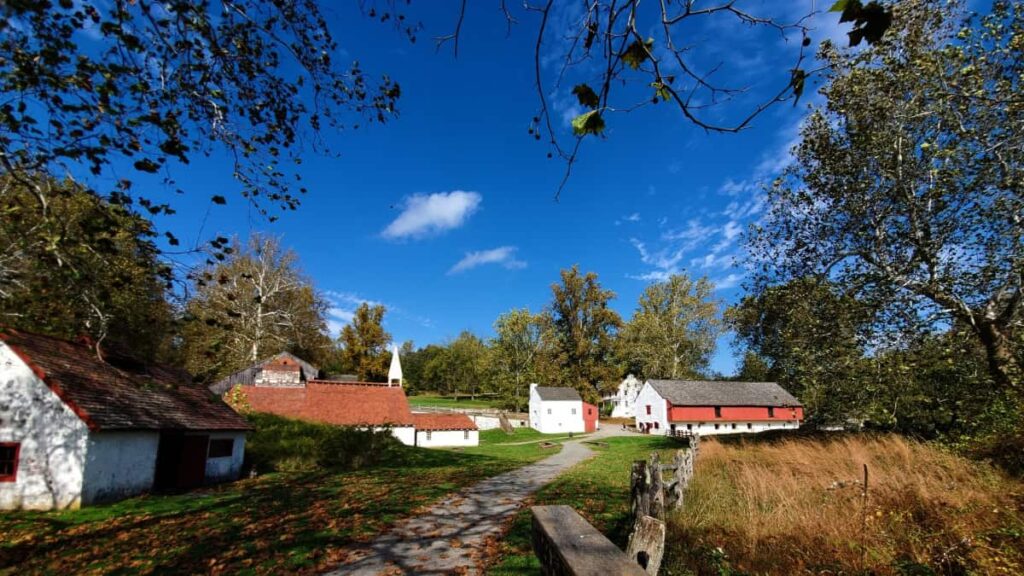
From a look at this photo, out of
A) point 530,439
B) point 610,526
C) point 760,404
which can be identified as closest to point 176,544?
point 610,526

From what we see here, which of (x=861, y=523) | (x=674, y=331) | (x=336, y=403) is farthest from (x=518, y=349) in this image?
(x=861, y=523)

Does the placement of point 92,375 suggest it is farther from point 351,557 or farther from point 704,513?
point 704,513

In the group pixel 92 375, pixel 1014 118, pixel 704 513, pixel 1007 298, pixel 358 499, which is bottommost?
pixel 358 499

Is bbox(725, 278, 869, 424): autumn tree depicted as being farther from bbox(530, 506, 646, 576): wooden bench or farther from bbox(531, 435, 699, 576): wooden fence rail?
bbox(530, 506, 646, 576): wooden bench

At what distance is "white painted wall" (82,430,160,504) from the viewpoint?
13602 millimetres

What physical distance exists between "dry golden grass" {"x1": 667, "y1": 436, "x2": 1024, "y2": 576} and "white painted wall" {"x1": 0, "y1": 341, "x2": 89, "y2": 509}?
17.1 m

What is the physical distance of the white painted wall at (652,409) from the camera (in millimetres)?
45000

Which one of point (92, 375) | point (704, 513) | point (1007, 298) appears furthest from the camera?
point (92, 375)

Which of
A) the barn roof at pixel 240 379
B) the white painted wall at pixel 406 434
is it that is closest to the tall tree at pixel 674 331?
the white painted wall at pixel 406 434

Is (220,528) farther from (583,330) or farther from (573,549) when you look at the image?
(583,330)

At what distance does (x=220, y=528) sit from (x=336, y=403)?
23.9m

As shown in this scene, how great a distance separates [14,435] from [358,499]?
35.3 ft

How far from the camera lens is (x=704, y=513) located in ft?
27.5

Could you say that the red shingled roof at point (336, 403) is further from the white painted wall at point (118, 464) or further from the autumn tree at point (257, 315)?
the white painted wall at point (118, 464)
